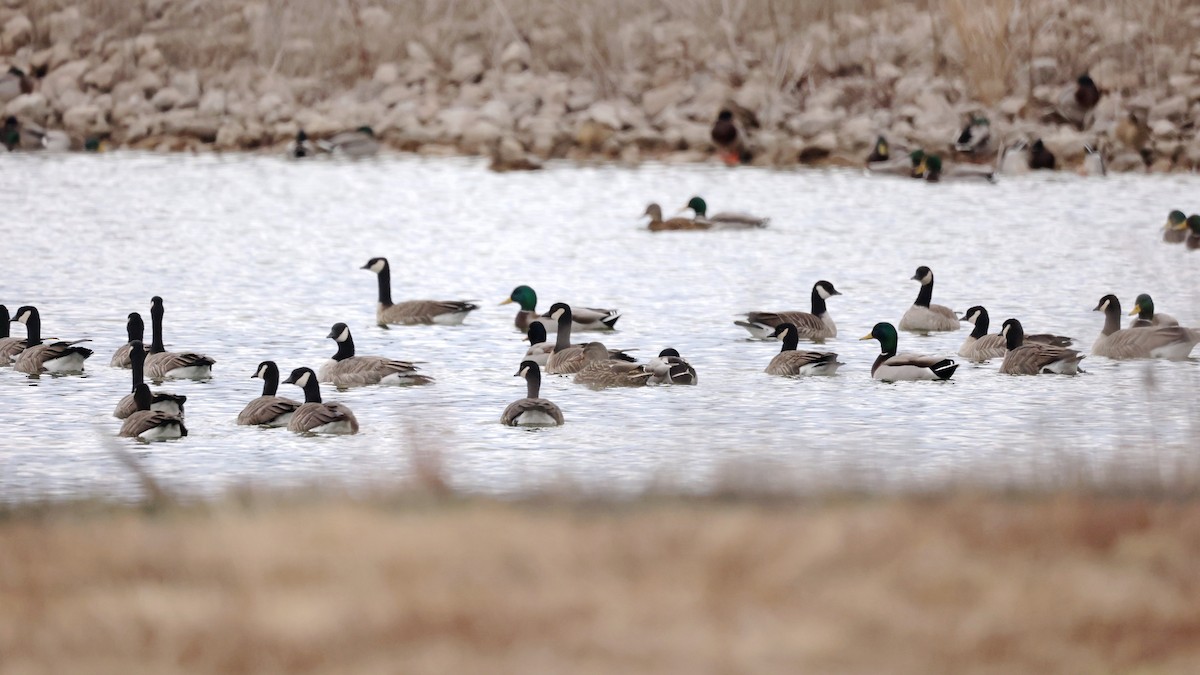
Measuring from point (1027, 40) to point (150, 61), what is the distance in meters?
16.1

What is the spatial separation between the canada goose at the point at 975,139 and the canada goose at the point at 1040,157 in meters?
1.13

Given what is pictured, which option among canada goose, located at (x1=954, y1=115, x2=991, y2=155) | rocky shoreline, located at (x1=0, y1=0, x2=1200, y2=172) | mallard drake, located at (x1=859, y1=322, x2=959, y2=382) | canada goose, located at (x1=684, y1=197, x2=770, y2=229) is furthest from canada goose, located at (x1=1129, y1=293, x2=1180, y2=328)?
canada goose, located at (x1=954, y1=115, x2=991, y2=155)

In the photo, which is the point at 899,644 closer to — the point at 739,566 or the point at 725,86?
the point at 739,566

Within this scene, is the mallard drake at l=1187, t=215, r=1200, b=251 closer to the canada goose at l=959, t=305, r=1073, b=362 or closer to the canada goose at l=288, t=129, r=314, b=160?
the canada goose at l=959, t=305, r=1073, b=362

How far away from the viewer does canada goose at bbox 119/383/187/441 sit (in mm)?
9172

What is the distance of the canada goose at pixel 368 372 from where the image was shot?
1089 centimetres

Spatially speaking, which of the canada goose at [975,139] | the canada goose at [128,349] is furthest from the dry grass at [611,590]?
the canada goose at [975,139]

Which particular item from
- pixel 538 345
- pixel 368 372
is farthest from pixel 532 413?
pixel 538 345

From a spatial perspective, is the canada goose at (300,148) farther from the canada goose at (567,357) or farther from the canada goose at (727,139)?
the canada goose at (567,357)

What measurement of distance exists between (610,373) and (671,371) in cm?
40

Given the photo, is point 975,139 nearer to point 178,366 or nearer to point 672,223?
point 672,223

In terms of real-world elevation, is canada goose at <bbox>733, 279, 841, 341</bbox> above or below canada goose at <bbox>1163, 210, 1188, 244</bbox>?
below

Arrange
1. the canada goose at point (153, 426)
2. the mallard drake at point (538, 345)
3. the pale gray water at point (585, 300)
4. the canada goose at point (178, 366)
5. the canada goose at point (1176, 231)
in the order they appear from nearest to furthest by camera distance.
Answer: the pale gray water at point (585, 300)
the canada goose at point (153, 426)
the canada goose at point (178, 366)
the mallard drake at point (538, 345)
the canada goose at point (1176, 231)

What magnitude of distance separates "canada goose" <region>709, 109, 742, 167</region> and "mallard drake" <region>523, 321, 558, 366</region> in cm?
1441
